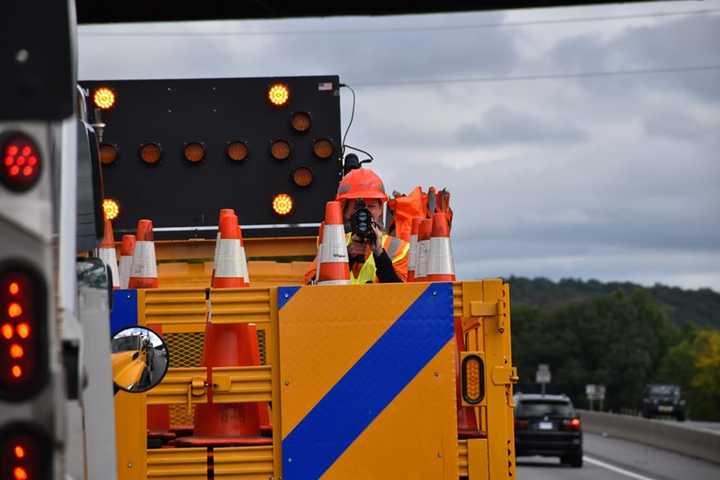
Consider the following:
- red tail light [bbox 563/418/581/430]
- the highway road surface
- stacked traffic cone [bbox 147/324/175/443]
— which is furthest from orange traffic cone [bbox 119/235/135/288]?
red tail light [bbox 563/418/581/430]

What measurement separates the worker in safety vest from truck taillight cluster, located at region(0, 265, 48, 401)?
4.26 m

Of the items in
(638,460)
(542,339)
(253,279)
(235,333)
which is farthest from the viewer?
(542,339)

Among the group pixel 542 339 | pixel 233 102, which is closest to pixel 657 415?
pixel 233 102

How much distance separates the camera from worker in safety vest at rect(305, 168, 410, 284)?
7.38 metres

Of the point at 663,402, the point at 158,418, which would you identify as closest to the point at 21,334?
the point at 158,418

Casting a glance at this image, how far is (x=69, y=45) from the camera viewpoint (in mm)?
3527

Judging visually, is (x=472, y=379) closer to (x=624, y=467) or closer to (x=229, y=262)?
(x=229, y=262)

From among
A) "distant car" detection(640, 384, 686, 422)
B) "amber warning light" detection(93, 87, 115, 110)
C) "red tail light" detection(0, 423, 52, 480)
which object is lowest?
"distant car" detection(640, 384, 686, 422)

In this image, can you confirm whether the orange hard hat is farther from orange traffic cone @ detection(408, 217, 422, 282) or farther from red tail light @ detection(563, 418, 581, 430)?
red tail light @ detection(563, 418, 581, 430)

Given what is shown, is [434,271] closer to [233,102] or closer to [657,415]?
[233,102]

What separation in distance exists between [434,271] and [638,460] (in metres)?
27.9

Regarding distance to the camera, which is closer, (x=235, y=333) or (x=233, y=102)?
(x=235, y=333)

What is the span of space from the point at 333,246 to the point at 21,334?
3583mm

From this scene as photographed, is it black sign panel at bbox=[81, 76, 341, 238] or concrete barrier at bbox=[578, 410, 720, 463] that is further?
concrete barrier at bbox=[578, 410, 720, 463]
